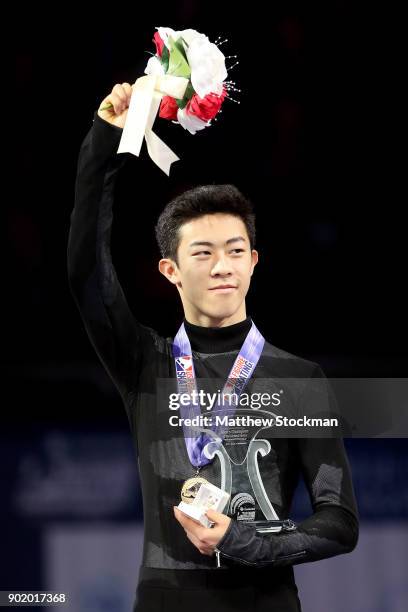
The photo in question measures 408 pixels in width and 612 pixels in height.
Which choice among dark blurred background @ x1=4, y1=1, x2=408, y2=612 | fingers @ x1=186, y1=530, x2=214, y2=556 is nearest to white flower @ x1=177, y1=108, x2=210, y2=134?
fingers @ x1=186, y1=530, x2=214, y2=556

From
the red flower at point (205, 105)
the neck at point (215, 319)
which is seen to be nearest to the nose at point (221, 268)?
the neck at point (215, 319)

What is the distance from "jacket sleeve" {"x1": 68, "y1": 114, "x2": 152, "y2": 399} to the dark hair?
0.81 feet

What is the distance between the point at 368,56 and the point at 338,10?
27 centimetres

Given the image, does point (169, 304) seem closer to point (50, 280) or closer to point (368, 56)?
A: point (50, 280)

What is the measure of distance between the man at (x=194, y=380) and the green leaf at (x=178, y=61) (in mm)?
150

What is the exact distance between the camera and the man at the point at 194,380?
2588 millimetres

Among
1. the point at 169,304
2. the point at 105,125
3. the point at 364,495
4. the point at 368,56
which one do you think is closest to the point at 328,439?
the point at 105,125

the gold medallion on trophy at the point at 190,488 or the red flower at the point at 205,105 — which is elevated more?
the red flower at the point at 205,105

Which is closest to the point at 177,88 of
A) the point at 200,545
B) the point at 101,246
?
the point at 101,246

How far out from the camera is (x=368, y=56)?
16.2 ft

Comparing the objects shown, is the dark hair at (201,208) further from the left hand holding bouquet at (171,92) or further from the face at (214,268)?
the left hand holding bouquet at (171,92)

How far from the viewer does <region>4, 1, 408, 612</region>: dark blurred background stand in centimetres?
418

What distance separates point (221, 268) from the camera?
9.13ft

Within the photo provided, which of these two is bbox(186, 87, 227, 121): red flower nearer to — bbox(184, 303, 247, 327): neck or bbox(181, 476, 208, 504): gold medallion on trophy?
bbox(184, 303, 247, 327): neck
